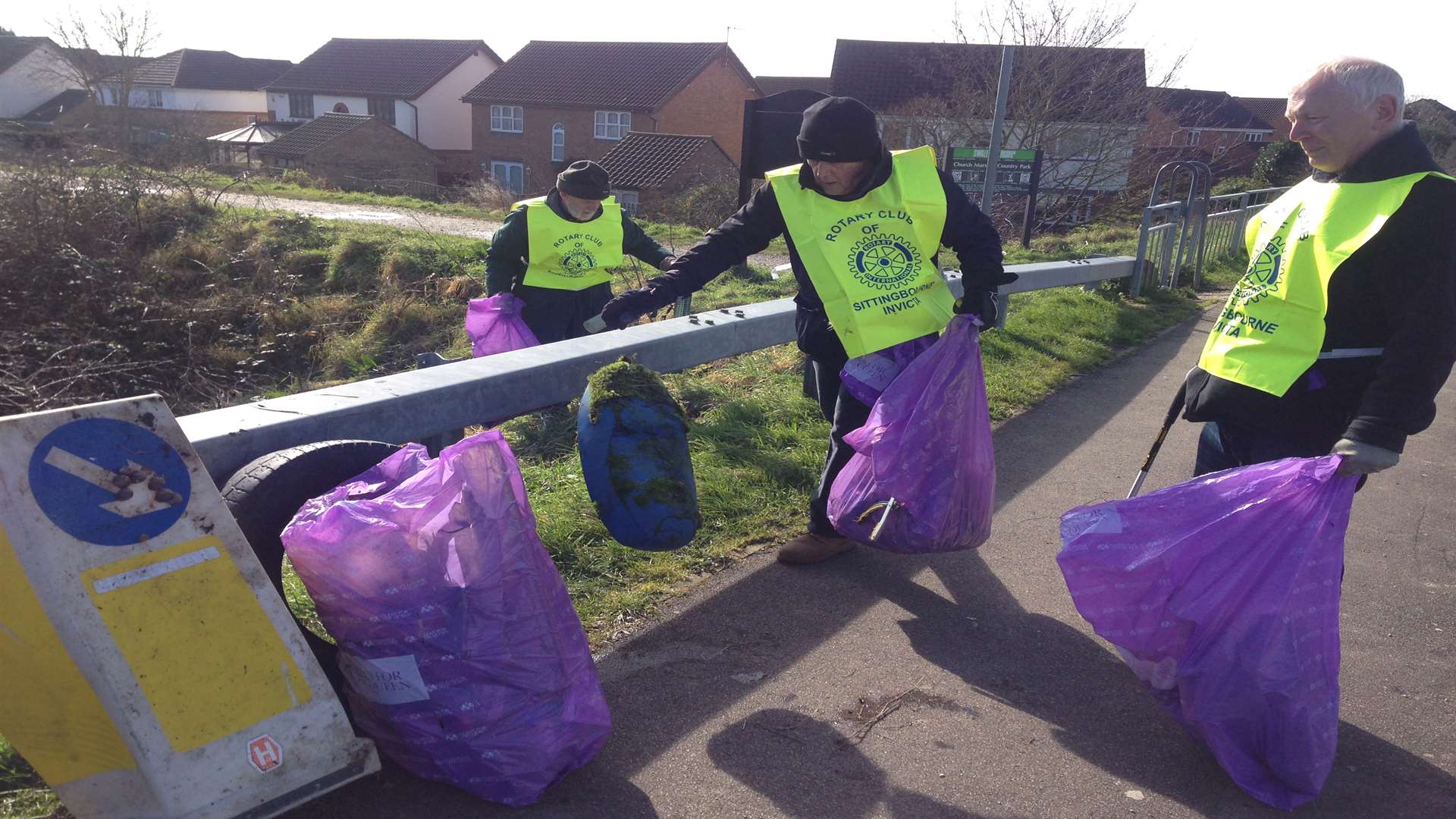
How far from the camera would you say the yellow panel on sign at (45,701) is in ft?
6.58

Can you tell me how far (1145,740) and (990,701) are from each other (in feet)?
1.43

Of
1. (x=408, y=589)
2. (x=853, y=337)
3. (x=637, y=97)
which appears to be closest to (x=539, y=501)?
(x=853, y=337)

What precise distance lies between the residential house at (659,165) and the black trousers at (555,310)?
76.6 ft

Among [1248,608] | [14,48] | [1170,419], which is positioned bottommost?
[1248,608]

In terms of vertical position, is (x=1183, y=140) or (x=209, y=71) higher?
(x=209, y=71)

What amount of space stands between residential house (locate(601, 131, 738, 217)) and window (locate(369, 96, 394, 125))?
28006 mm

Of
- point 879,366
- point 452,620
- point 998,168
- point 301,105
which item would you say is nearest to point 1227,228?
point 998,168

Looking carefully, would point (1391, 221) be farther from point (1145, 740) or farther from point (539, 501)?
point (539, 501)

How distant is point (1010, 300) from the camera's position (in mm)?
9984

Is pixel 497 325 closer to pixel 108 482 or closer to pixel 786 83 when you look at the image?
pixel 108 482

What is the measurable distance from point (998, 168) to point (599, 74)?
43345 millimetres

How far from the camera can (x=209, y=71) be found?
236 ft

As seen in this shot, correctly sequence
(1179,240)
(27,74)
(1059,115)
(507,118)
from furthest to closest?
(27,74) → (507,118) → (1059,115) → (1179,240)

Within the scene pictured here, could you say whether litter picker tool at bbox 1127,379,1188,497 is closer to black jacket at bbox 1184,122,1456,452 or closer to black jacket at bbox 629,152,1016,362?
black jacket at bbox 1184,122,1456,452
